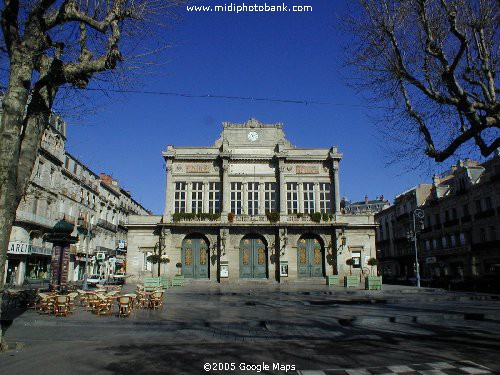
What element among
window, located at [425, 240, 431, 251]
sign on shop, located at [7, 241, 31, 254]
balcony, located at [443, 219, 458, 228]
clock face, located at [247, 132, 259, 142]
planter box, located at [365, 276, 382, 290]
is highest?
clock face, located at [247, 132, 259, 142]

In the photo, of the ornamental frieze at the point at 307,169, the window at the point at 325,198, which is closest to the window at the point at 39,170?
the ornamental frieze at the point at 307,169

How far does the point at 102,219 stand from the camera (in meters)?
53.1

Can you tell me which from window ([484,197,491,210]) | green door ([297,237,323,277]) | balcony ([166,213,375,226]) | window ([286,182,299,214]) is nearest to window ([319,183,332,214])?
balcony ([166,213,375,226])

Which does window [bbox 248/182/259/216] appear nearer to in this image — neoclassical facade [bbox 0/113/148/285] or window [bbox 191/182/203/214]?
window [bbox 191/182/203/214]

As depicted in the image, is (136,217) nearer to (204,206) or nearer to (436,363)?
(204,206)

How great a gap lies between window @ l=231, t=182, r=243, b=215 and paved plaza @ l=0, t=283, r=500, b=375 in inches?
909

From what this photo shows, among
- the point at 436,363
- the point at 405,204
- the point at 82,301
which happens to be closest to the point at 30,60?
the point at 436,363

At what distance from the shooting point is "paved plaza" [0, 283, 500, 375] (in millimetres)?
6203

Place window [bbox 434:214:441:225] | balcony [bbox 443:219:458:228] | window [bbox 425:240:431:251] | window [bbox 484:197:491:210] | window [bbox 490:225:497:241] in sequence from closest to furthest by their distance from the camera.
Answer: window [bbox 490:225:497:241]
window [bbox 484:197:491:210]
balcony [bbox 443:219:458:228]
window [bbox 434:214:441:225]
window [bbox 425:240:431:251]

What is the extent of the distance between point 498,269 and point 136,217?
35.5 meters

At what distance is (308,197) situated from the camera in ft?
120

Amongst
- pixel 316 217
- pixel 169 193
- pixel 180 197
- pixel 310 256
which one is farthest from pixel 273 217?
pixel 169 193

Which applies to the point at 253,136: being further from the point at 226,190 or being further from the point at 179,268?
the point at 179,268

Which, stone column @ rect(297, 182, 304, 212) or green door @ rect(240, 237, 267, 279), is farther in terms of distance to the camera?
stone column @ rect(297, 182, 304, 212)
